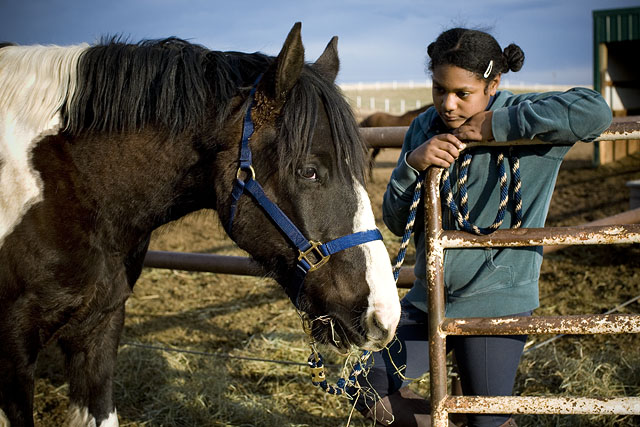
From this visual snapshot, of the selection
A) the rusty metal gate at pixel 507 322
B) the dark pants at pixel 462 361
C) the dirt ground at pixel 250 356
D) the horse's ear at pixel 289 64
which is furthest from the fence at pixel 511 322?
the dirt ground at pixel 250 356

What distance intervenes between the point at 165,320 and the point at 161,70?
3.27m

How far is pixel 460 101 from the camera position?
6.30ft

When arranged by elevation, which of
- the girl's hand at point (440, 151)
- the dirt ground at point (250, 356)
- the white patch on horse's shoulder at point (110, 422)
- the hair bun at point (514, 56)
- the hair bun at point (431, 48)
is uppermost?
the hair bun at point (431, 48)

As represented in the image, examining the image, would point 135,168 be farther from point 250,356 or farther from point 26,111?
point 250,356

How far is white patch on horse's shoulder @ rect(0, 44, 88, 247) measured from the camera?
1.89 m

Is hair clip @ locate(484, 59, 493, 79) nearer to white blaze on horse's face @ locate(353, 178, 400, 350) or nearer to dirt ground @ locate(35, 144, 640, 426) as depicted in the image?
white blaze on horse's face @ locate(353, 178, 400, 350)

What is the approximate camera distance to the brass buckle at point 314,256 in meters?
1.80

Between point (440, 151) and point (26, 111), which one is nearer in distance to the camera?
point (440, 151)

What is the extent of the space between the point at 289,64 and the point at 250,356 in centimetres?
269

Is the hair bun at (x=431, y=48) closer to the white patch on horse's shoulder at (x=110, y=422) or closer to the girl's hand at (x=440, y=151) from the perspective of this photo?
the girl's hand at (x=440, y=151)

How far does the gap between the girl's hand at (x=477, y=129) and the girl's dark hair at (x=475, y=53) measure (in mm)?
165

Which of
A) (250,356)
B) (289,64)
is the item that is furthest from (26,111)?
(250,356)

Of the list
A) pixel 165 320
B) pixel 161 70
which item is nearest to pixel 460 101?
pixel 161 70

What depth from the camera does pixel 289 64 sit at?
1.75m
